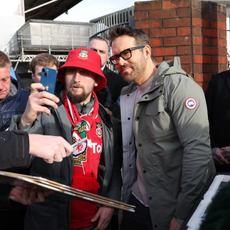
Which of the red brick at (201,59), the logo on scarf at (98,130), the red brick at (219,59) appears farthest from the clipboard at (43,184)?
the red brick at (219,59)

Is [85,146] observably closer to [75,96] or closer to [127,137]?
[127,137]

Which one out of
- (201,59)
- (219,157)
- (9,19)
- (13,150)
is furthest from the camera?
(9,19)

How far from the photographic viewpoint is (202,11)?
388cm

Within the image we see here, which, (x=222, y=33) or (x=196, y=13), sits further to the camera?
(x=222, y=33)

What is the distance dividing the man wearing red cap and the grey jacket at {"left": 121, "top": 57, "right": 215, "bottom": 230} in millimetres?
379

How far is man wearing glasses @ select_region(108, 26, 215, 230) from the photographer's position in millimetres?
1954

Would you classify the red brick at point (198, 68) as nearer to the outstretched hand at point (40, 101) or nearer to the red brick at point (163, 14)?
the red brick at point (163, 14)

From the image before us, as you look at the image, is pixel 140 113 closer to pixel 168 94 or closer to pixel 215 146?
pixel 168 94

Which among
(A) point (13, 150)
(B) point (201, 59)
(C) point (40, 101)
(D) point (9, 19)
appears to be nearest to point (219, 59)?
(B) point (201, 59)

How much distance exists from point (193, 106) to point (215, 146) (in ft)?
2.78

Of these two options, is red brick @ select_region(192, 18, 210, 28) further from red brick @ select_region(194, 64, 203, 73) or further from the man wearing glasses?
the man wearing glasses

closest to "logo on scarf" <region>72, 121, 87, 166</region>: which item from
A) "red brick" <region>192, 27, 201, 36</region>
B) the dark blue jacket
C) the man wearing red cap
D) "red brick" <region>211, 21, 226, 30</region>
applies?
the man wearing red cap

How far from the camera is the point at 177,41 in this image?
3.83 metres

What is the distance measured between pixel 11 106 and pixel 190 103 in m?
1.67
